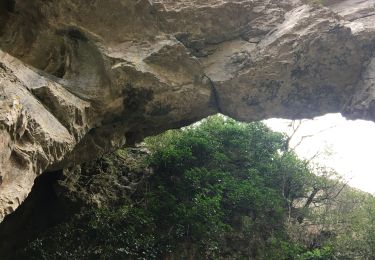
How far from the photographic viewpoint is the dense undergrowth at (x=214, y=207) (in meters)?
9.66

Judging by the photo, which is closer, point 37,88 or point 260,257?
point 37,88

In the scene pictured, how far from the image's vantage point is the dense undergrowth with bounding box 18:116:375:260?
31.7 ft

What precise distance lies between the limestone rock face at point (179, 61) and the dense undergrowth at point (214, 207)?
203cm

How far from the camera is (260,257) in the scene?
10.8 metres

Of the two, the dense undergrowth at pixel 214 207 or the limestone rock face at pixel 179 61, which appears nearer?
the limestone rock face at pixel 179 61

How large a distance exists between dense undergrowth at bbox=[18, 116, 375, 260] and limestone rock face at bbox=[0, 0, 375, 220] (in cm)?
203

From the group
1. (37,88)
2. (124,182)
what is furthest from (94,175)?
(37,88)

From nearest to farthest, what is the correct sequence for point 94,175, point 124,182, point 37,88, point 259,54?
1. point 37,88
2. point 259,54
3. point 94,175
4. point 124,182

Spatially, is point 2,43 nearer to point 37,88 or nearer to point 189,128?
point 37,88

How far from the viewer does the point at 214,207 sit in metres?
10.3

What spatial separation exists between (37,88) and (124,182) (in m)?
5.64

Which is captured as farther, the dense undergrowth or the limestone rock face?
the dense undergrowth

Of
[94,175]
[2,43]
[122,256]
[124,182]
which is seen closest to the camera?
[2,43]

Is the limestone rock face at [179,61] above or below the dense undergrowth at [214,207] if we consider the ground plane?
above
